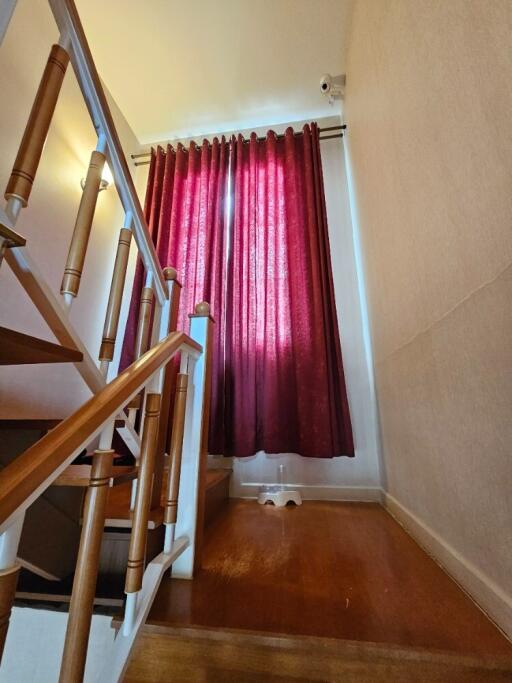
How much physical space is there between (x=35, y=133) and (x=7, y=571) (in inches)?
37.5

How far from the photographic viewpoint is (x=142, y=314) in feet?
3.97

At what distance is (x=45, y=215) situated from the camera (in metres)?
1.73

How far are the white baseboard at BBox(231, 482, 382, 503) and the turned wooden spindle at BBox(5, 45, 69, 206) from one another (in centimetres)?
181

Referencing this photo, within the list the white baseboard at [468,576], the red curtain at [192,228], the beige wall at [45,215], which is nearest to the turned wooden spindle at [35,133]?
the beige wall at [45,215]

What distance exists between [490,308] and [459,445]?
45 centimetres

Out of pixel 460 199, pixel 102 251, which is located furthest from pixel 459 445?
pixel 102 251

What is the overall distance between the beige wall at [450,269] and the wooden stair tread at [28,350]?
1094mm

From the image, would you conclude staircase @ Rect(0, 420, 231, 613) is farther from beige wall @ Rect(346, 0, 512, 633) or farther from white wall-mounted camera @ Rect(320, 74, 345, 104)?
white wall-mounted camera @ Rect(320, 74, 345, 104)

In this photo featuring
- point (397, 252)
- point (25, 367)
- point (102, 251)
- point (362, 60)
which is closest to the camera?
point (397, 252)

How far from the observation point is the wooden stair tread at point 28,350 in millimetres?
614

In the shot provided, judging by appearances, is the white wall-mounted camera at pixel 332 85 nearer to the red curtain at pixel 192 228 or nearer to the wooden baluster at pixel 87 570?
the red curtain at pixel 192 228

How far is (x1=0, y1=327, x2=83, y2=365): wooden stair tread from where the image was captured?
0.61m

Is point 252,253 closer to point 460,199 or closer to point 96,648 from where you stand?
point 460,199

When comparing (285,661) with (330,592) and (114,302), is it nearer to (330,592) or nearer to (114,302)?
(330,592)
